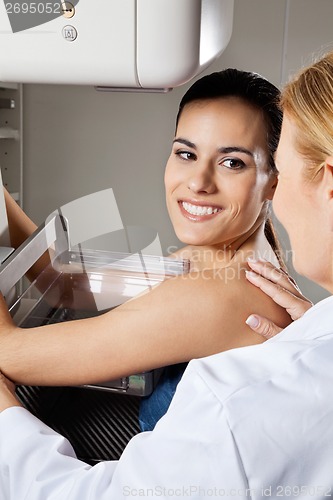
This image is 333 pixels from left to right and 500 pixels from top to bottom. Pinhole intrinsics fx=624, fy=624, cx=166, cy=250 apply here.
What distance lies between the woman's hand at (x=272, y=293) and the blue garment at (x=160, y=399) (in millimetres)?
127

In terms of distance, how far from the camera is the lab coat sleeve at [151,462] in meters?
0.56

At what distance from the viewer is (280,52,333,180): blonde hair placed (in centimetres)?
64

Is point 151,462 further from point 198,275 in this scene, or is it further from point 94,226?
point 94,226

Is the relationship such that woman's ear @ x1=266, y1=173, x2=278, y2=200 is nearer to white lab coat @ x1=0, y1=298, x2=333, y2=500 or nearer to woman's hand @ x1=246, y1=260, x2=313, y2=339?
woman's hand @ x1=246, y1=260, x2=313, y2=339

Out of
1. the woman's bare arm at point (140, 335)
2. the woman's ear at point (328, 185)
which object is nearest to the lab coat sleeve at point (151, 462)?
the woman's bare arm at point (140, 335)

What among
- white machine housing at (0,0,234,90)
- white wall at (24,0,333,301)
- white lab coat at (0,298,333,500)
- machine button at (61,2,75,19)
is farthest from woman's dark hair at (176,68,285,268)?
white lab coat at (0,298,333,500)

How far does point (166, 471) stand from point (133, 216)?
0.58 m

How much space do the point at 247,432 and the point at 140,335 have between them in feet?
1.08

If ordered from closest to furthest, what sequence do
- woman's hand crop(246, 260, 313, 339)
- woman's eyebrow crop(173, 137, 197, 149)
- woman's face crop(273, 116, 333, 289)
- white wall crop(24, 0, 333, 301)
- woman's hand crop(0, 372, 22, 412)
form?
1. woman's face crop(273, 116, 333, 289)
2. woman's hand crop(0, 372, 22, 412)
3. woman's hand crop(246, 260, 313, 339)
4. woman's eyebrow crop(173, 137, 197, 149)
5. white wall crop(24, 0, 333, 301)

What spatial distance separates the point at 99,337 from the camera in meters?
0.85

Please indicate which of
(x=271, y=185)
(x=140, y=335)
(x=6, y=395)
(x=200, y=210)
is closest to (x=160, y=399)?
(x=140, y=335)

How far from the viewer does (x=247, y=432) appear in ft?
1.82

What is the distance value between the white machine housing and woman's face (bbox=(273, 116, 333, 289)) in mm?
150

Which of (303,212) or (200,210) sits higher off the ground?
(303,212)
